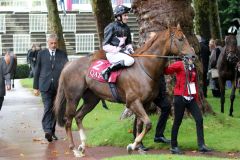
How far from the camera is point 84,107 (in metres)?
13.1

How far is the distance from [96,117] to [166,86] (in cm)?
498

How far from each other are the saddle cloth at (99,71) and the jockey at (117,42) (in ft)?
0.27

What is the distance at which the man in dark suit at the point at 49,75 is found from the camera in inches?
570

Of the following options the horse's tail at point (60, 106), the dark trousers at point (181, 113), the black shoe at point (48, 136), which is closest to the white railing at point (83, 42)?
the black shoe at point (48, 136)

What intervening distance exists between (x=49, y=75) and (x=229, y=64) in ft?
22.2

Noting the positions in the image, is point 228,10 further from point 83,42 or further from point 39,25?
point 39,25

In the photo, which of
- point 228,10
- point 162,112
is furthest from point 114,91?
point 228,10

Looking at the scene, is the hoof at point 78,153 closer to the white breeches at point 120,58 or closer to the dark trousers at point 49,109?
the white breeches at point 120,58

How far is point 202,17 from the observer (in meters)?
29.2

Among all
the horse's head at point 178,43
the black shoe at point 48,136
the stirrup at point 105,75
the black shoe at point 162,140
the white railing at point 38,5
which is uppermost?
the white railing at point 38,5

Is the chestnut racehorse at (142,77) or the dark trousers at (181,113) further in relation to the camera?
the dark trousers at (181,113)

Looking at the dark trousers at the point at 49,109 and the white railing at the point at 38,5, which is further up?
the white railing at the point at 38,5

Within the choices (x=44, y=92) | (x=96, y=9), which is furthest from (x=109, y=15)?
(x=44, y=92)

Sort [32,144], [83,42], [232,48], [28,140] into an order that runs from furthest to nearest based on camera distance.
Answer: [83,42] → [232,48] → [28,140] → [32,144]
